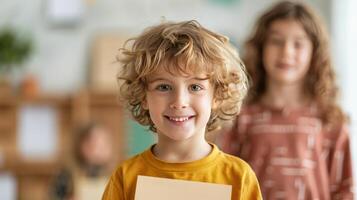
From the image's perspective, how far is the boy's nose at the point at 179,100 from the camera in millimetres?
1142

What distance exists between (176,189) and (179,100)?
15cm

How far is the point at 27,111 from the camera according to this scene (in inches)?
194

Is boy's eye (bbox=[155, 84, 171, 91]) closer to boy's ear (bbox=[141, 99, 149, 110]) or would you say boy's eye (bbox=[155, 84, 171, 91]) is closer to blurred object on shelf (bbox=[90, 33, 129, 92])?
boy's ear (bbox=[141, 99, 149, 110])

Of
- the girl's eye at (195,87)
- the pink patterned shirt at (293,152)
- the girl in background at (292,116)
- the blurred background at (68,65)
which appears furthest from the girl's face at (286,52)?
the blurred background at (68,65)

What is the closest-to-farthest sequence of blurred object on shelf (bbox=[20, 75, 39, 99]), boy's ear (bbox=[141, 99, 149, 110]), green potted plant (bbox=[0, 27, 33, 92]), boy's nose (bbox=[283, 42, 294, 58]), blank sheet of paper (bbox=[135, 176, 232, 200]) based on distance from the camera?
blank sheet of paper (bbox=[135, 176, 232, 200]) → boy's ear (bbox=[141, 99, 149, 110]) → boy's nose (bbox=[283, 42, 294, 58]) → green potted plant (bbox=[0, 27, 33, 92]) → blurred object on shelf (bbox=[20, 75, 39, 99])

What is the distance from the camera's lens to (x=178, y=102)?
114 cm

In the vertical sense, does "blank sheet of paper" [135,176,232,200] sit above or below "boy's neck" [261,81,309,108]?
below

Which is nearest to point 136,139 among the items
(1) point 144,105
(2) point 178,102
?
(1) point 144,105

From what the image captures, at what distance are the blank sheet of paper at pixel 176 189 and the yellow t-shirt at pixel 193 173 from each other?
33 millimetres

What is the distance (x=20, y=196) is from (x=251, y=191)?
401cm

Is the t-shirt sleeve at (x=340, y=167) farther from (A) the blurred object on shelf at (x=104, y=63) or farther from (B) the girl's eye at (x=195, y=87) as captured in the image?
(A) the blurred object on shelf at (x=104, y=63)

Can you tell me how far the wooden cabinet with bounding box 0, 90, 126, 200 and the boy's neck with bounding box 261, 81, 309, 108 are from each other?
9.88ft

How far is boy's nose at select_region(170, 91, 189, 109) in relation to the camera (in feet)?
3.75

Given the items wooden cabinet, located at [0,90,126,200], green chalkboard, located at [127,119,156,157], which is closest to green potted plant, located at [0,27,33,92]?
wooden cabinet, located at [0,90,126,200]
